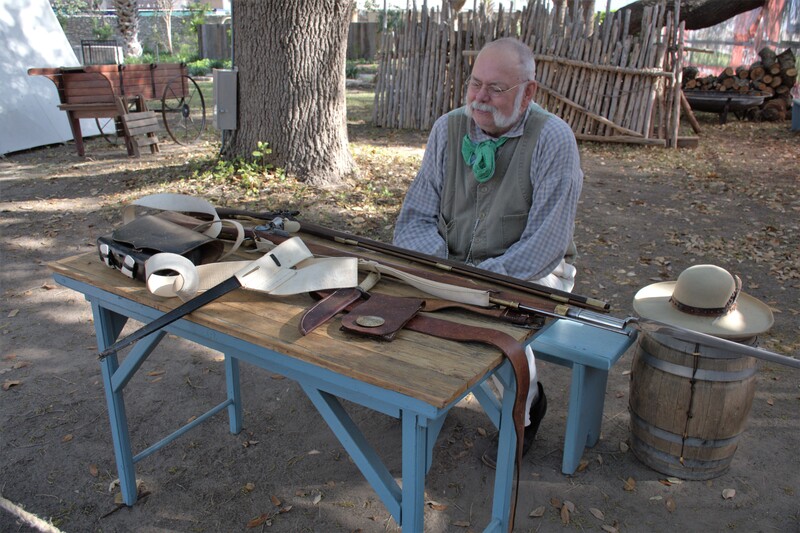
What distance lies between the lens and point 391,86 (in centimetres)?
1134

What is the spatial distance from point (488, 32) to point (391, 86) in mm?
1863

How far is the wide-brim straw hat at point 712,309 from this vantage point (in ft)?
8.29

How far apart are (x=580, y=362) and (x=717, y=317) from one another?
0.56 metres

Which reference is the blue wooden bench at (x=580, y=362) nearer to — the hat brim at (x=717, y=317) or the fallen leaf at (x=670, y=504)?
the hat brim at (x=717, y=317)

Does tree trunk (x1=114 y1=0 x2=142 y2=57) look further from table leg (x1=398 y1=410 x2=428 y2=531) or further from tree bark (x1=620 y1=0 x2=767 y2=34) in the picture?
table leg (x1=398 y1=410 x2=428 y2=531)

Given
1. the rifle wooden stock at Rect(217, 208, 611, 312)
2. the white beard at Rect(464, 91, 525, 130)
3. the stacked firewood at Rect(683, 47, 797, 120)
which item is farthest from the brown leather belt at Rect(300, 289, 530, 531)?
the stacked firewood at Rect(683, 47, 797, 120)

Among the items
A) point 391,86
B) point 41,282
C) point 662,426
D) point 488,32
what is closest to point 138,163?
point 41,282

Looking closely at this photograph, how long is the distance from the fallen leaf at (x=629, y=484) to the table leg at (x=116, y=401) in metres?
2.07

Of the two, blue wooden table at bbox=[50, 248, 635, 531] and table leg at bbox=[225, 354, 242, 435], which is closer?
blue wooden table at bbox=[50, 248, 635, 531]

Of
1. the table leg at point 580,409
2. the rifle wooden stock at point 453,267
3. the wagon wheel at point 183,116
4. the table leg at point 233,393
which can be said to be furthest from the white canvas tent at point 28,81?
the table leg at point 580,409

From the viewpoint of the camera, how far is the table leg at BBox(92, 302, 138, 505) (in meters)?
2.41

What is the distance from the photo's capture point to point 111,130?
35.3ft

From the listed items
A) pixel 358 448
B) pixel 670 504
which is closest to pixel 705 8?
pixel 670 504

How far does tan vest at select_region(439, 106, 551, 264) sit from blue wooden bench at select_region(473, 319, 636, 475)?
1.47 ft
